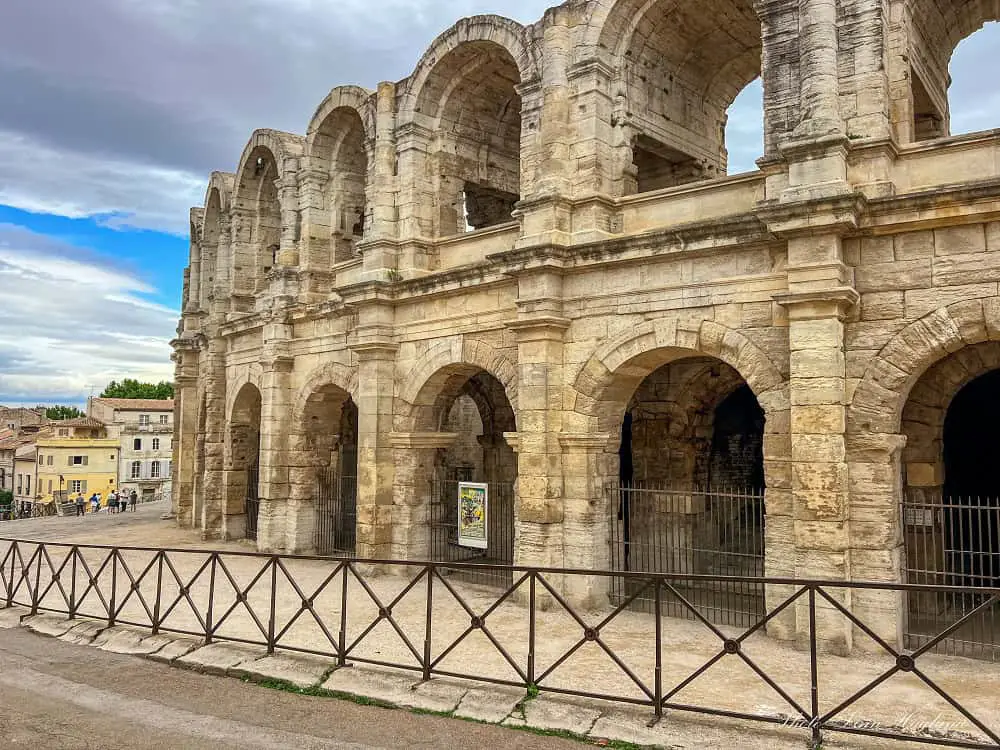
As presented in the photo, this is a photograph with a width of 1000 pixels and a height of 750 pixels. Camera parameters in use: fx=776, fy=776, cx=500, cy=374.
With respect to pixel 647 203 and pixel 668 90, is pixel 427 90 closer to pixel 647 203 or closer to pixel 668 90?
pixel 668 90

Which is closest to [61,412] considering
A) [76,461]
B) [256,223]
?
[76,461]

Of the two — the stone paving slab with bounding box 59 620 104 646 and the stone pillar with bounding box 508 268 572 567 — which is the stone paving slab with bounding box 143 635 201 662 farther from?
the stone pillar with bounding box 508 268 572 567

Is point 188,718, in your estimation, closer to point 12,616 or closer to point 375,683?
point 375,683

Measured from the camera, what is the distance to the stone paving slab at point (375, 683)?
578 centimetres

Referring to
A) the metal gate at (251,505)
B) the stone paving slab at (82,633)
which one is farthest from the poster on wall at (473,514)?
the metal gate at (251,505)

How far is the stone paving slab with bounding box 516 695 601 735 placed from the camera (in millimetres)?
5180

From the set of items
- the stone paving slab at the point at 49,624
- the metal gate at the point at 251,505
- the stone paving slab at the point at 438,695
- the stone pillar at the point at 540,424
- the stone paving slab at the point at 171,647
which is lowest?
the stone paving slab at the point at 49,624

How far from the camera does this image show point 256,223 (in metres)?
16.6

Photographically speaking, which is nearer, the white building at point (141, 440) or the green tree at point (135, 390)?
the white building at point (141, 440)

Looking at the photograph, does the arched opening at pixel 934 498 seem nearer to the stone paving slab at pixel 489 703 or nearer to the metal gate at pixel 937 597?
the metal gate at pixel 937 597

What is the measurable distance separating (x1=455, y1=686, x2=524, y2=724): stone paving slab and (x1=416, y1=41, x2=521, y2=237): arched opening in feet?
25.9

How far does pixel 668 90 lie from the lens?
1082 centimetres

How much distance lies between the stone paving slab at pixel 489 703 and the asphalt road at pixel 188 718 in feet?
0.28

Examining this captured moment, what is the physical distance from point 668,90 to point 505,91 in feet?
9.35
